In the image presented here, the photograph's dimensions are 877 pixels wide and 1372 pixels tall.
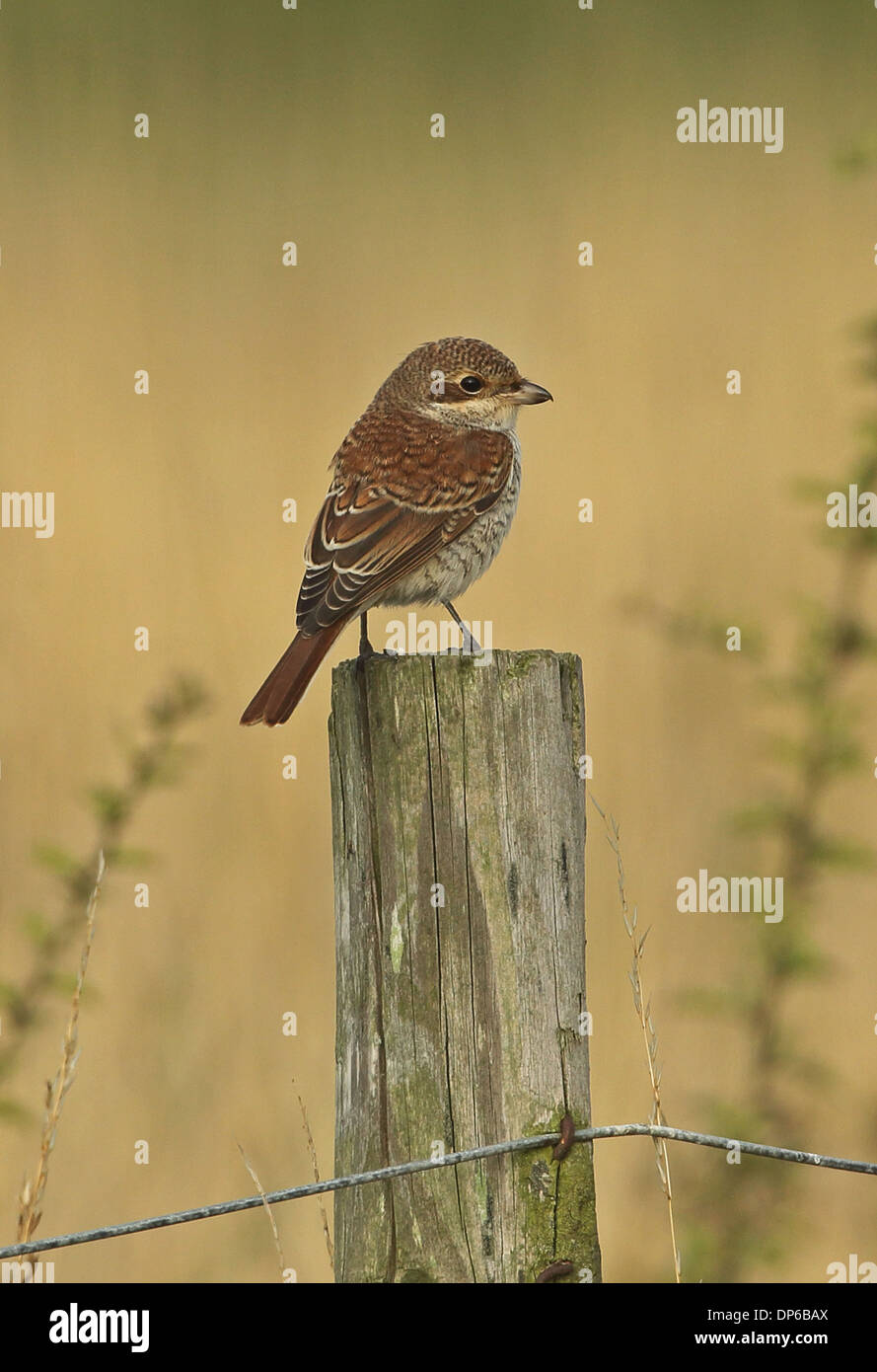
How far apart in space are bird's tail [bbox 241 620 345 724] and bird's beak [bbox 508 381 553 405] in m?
1.29

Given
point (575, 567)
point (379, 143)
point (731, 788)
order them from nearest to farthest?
1. point (731, 788)
2. point (575, 567)
3. point (379, 143)

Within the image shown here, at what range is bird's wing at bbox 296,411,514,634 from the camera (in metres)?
4.36

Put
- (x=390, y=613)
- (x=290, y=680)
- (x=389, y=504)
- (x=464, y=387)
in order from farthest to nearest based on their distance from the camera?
1. (x=390, y=613)
2. (x=464, y=387)
3. (x=389, y=504)
4. (x=290, y=680)

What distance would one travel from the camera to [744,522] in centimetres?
753

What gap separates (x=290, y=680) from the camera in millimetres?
3980

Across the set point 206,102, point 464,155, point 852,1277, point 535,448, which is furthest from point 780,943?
point 206,102

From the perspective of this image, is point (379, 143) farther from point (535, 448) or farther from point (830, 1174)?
point (830, 1174)

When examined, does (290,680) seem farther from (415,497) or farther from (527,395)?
(527,395)

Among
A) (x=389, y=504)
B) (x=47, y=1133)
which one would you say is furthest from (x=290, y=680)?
(x=47, y=1133)

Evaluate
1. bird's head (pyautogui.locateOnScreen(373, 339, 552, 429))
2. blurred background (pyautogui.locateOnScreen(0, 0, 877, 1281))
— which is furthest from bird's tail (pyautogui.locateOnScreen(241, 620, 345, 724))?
bird's head (pyautogui.locateOnScreen(373, 339, 552, 429))

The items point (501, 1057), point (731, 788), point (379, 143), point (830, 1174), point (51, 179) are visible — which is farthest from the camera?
point (379, 143)

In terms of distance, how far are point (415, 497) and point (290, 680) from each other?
0.88 metres

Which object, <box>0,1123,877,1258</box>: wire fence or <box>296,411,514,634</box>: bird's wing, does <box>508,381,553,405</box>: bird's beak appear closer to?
<box>296,411,514,634</box>: bird's wing

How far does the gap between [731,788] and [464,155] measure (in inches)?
204
